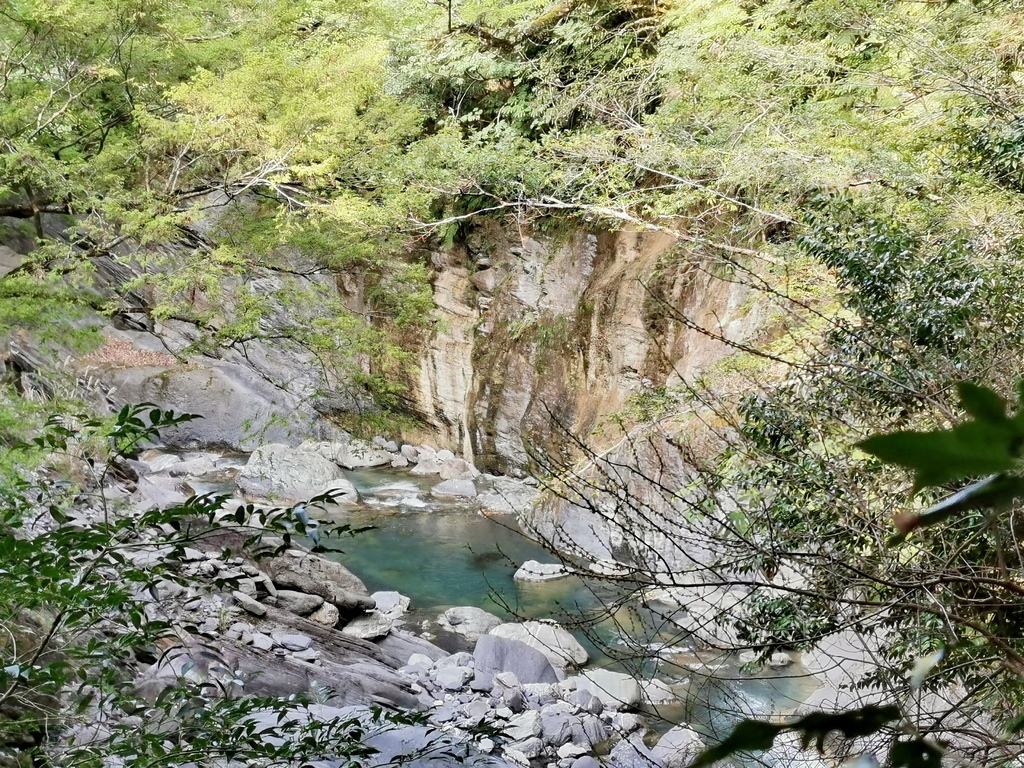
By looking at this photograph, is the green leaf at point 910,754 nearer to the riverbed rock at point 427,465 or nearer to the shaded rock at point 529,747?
the shaded rock at point 529,747

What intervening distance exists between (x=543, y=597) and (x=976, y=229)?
524 centimetres

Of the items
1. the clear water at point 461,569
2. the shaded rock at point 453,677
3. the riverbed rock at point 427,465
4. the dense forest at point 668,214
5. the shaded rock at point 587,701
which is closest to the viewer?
the dense forest at point 668,214

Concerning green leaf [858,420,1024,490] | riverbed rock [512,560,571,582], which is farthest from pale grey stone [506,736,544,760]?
green leaf [858,420,1024,490]

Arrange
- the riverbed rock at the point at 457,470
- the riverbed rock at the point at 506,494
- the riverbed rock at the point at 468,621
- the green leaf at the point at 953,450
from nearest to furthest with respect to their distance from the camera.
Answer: the green leaf at the point at 953,450, the riverbed rock at the point at 468,621, the riverbed rock at the point at 506,494, the riverbed rock at the point at 457,470

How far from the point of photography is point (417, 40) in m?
10.4

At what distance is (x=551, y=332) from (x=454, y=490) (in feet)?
8.89

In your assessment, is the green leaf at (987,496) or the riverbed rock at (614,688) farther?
the riverbed rock at (614,688)

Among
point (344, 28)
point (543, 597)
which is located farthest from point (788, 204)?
point (344, 28)

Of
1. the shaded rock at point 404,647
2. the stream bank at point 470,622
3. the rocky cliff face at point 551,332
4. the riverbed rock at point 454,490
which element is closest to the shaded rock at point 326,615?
the stream bank at point 470,622

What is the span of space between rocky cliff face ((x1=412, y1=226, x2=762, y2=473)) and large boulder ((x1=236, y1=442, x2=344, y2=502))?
2.14m

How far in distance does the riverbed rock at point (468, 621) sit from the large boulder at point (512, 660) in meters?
0.64

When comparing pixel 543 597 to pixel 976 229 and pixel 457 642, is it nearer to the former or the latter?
pixel 457 642

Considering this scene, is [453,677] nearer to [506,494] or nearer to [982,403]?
[506,494]

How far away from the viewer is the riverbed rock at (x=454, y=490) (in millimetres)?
11070
